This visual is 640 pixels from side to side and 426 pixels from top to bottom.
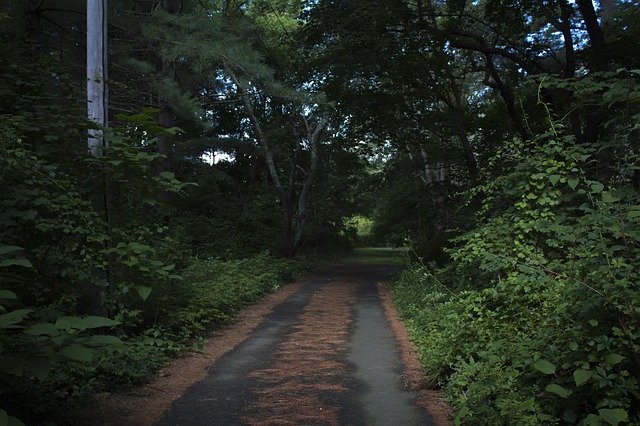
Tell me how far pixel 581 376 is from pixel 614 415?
270 millimetres

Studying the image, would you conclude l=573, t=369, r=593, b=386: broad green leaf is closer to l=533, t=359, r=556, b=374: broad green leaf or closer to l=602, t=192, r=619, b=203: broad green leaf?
l=533, t=359, r=556, b=374: broad green leaf

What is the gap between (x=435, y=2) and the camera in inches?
655

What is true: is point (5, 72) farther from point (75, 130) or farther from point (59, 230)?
point (59, 230)

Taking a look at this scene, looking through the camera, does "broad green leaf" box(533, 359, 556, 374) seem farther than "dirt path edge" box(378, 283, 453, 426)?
No

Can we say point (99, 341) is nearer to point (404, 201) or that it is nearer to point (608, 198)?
point (608, 198)

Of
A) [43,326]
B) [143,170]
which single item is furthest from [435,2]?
[43,326]

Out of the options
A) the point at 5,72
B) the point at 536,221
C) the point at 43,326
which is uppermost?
the point at 5,72

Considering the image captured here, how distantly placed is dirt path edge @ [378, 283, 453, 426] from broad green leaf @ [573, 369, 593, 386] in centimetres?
163

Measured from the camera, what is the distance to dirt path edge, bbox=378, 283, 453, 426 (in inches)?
189

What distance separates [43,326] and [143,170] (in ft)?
12.0

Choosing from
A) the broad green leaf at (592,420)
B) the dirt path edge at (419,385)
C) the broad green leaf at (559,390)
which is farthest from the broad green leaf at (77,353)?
the dirt path edge at (419,385)

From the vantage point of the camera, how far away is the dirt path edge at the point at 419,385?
15.7ft

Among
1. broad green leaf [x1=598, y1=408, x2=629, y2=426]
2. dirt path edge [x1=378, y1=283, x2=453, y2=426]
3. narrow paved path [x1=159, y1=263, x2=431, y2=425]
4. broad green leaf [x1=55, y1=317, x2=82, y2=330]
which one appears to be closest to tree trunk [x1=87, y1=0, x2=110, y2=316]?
narrow paved path [x1=159, y1=263, x2=431, y2=425]

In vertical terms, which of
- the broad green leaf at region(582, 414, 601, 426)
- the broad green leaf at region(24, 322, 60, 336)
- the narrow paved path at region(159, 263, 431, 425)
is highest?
the broad green leaf at region(24, 322, 60, 336)
